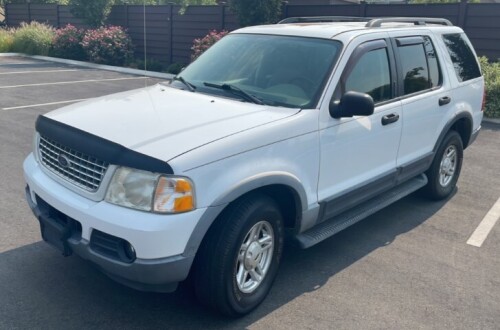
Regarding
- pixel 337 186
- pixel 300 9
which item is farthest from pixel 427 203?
pixel 300 9

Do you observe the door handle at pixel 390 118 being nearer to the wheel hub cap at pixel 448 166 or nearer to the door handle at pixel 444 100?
the door handle at pixel 444 100

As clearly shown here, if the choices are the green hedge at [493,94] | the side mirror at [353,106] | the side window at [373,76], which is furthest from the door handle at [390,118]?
the green hedge at [493,94]

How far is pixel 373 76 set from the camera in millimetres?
4711

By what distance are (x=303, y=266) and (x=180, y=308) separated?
1.18 m

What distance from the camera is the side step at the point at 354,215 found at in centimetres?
420

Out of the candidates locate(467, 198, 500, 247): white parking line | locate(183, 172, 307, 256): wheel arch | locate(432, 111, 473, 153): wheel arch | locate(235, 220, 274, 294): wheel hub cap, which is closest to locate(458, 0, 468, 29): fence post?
locate(432, 111, 473, 153): wheel arch

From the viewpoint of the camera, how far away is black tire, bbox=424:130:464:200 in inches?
232

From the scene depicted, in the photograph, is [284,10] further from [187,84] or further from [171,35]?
[187,84]

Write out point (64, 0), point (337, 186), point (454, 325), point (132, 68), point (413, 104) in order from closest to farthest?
point (454, 325)
point (337, 186)
point (413, 104)
point (132, 68)
point (64, 0)

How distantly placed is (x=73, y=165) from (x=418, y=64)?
3.50m

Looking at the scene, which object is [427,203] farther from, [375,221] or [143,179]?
[143,179]

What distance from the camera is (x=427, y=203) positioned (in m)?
6.12

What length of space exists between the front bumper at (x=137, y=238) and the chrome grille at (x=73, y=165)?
0.41 ft

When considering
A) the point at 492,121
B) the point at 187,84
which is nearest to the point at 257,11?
the point at 492,121
